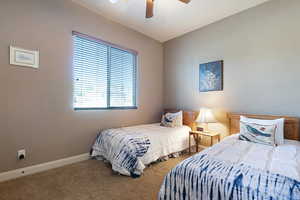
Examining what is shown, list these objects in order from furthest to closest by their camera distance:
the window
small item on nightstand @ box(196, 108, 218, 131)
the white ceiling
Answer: small item on nightstand @ box(196, 108, 218, 131) → the window → the white ceiling

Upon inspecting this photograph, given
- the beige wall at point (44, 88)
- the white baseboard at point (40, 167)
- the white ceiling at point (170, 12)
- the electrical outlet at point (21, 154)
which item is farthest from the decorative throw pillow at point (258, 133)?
the electrical outlet at point (21, 154)

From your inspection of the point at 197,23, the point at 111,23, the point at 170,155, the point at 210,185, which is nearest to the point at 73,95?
the point at 111,23

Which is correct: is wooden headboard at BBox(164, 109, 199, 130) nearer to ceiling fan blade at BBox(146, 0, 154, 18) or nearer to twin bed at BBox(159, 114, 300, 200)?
twin bed at BBox(159, 114, 300, 200)

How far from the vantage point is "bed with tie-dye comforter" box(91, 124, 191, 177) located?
2.30 metres

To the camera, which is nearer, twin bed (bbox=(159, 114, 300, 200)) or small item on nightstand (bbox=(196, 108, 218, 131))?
twin bed (bbox=(159, 114, 300, 200))

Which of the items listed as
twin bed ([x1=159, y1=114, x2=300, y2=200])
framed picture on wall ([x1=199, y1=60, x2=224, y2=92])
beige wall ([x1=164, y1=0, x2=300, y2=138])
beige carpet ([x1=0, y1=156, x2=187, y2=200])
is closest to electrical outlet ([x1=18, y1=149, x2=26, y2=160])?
beige carpet ([x1=0, y1=156, x2=187, y2=200])

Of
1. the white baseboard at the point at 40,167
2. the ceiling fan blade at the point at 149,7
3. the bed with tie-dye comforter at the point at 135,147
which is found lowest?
the white baseboard at the point at 40,167

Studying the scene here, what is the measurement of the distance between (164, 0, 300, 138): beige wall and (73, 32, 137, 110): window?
4.63ft

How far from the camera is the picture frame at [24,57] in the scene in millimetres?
2168

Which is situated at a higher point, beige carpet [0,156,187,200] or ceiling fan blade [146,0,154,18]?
ceiling fan blade [146,0,154,18]

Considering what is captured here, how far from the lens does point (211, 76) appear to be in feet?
10.9

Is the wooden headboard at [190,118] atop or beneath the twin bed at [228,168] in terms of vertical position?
atop

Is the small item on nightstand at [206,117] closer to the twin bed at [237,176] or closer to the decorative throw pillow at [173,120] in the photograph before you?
the decorative throw pillow at [173,120]

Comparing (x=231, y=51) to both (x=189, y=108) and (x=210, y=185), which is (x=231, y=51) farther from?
(x=210, y=185)
